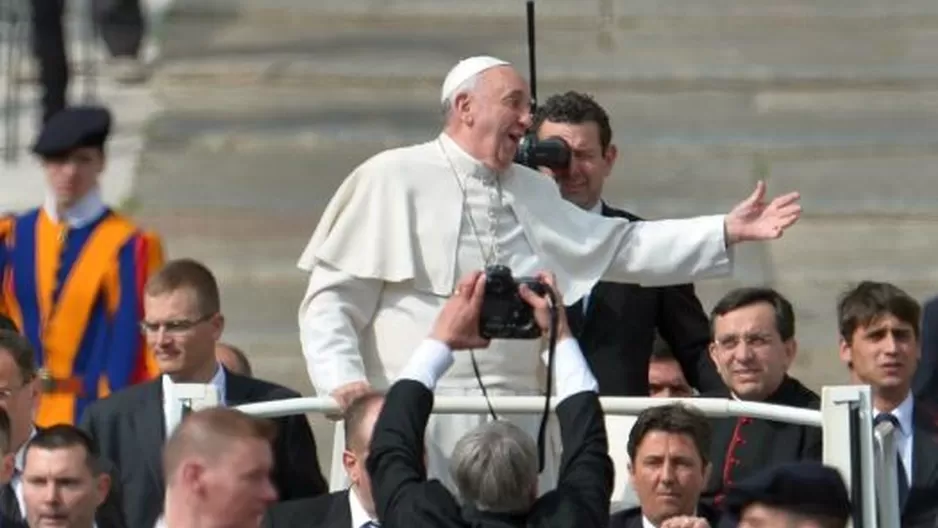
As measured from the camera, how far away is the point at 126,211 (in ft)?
43.7

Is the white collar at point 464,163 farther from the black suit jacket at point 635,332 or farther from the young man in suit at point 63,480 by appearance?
the young man in suit at point 63,480

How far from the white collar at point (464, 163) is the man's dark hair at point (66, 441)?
4.13 ft

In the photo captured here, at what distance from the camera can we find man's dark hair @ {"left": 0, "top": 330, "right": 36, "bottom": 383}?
27.2ft

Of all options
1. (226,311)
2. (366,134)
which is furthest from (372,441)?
(366,134)

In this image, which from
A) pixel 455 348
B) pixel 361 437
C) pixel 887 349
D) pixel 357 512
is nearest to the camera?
pixel 455 348

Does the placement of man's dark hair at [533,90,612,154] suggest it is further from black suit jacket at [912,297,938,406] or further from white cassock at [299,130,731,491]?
black suit jacket at [912,297,938,406]

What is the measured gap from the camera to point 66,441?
Result: 7.72 meters

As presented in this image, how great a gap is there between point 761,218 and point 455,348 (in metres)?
1.30

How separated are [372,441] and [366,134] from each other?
702cm

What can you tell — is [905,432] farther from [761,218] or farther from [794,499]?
[794,499]

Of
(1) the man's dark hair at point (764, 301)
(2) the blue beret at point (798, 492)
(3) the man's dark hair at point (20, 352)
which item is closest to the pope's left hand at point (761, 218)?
(1) the man's dark hair at point (764, 301)

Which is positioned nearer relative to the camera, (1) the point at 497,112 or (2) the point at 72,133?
(1) the point at 497,112

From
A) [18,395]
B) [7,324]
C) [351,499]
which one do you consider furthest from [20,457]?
[351,499]

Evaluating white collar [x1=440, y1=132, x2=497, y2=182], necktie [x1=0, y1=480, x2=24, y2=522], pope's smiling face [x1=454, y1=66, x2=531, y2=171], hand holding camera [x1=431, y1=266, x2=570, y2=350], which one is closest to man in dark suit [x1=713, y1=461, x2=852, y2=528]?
hand holding camera [x1=431, y1=266, x2=570, y2=350]
